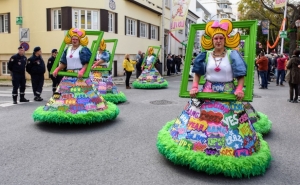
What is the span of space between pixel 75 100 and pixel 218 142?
3.51 meters

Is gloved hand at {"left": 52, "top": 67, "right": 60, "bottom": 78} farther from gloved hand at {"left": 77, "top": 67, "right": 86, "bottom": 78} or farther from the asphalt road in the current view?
the asphalt road

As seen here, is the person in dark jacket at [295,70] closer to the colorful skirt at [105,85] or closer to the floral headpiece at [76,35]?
the colorful skirt at [105,85]

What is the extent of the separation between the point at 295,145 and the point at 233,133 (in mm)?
2131

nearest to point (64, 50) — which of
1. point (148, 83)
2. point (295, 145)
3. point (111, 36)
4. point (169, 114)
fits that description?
point (169, 114)

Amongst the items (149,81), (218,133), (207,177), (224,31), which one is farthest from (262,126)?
(149,81)

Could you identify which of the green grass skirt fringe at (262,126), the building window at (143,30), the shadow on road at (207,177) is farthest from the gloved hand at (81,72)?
the building window at (143,30)

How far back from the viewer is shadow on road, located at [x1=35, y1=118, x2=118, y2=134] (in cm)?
646

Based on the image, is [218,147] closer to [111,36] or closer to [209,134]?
[209,134]

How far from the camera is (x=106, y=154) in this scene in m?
4.98

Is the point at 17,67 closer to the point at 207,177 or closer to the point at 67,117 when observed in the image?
the point at 67,117

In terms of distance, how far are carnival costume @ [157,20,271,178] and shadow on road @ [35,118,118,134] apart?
253cm

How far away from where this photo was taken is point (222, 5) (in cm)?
10938

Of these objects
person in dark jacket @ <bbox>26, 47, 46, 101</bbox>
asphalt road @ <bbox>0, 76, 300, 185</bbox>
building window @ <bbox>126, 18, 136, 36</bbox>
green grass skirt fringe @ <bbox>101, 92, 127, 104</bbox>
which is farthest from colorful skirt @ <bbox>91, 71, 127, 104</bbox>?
building window @ <bbox>126, 18, 136, 36</bbox>

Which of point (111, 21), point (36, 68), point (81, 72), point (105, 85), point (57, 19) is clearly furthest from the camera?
point (111, 21)
